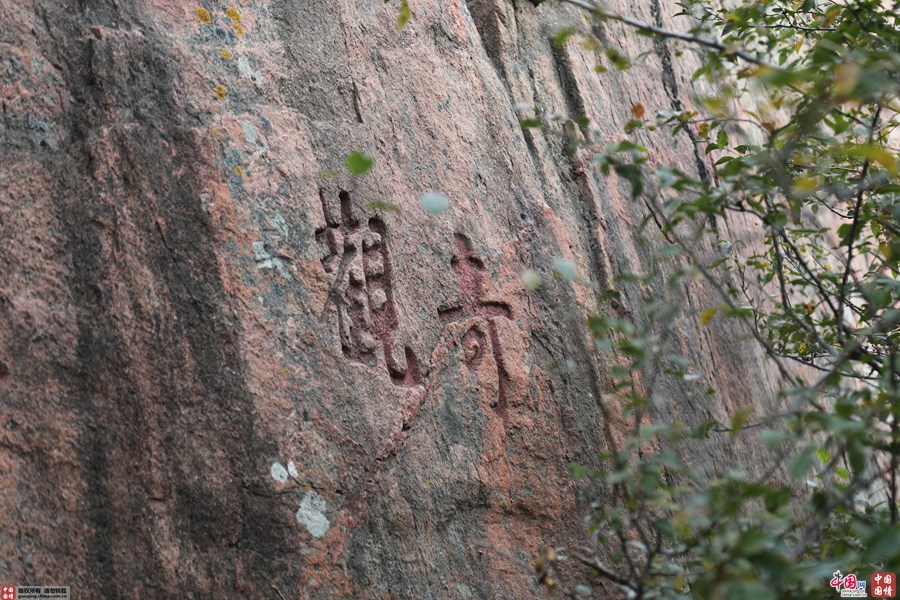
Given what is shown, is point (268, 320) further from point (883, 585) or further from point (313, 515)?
point (883, 585)

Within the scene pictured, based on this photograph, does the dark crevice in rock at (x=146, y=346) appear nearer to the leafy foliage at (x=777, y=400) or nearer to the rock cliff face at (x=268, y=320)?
the rock cliff face at (x=268, y=320)

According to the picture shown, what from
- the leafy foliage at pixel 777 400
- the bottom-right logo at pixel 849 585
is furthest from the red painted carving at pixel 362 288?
the bottom-right logo at pixel 849 585

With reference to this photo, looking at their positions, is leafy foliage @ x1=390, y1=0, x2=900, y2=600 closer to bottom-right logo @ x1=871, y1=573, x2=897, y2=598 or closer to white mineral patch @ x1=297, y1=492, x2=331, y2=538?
bottom-right logo @ x1=871, y1=573, x2=897, y2=598

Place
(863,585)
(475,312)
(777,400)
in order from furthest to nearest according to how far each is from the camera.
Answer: (475,312) < (863,585) < (777,400)

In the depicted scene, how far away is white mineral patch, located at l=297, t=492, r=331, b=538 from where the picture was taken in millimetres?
3268

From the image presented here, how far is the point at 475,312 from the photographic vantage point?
407cm

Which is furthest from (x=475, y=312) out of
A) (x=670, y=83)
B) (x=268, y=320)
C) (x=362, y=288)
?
(x=670, y=83)

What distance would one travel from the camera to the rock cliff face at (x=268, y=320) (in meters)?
3.16

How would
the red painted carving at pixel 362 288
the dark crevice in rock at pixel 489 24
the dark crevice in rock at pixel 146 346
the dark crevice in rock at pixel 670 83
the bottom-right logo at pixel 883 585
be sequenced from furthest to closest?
1. the dark crevice in rock at pixel 670 83
2. the dark crevice in rock at pixel 489 24
3. the red painted carving at pixel 362 288
4. the dark crevice in rock at pixel 146 346
5. the bottom-right logo at pixel 883 585

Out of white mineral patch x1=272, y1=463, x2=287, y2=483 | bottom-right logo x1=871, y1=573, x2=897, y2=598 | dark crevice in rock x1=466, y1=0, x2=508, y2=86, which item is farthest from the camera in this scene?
dark crevice in rock x1=466, y1=0, x2=508, y2=86


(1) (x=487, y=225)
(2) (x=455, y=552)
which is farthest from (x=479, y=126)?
(2) (x=455, y=552)

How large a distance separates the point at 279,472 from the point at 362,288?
0.88 meters

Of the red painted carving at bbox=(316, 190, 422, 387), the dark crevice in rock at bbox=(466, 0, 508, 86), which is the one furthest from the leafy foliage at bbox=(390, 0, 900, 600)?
the dark crevice in rock at bbox=(466, 0, 508, 86)

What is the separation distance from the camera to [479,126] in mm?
4473
